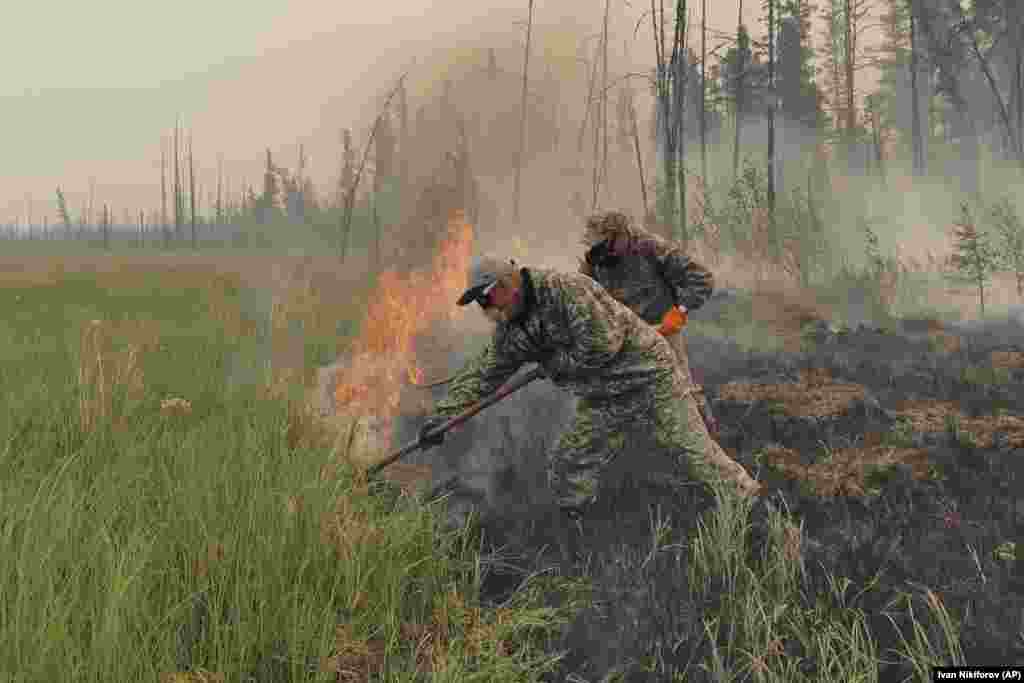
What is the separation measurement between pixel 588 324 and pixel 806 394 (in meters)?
3.69

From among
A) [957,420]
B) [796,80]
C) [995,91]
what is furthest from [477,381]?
[796,80]

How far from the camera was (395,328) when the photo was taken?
705 centimetres

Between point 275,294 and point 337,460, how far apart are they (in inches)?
190

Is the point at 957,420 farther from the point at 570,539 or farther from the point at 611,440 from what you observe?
the point at 570,539

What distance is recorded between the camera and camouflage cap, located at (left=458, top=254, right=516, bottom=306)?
3541mm

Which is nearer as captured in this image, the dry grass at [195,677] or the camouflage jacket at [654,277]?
the dry grass at [195,677]

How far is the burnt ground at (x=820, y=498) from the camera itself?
108 inches

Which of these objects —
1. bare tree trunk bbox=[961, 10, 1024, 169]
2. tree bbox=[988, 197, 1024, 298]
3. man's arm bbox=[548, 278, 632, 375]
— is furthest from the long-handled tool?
bare tree trunk bbox=[961, 10, 1024, 169]

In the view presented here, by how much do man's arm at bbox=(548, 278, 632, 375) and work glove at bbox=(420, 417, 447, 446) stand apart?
0.84 metres

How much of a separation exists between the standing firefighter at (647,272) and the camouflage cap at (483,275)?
1485mm

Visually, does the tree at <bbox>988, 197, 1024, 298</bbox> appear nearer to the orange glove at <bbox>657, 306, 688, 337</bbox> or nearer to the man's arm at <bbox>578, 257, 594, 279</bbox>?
the man's arm at <bbox>578, 257, 594, 279</bbox>

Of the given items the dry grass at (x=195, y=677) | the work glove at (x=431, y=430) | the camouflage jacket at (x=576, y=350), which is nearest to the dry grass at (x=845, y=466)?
the camouflage jacket at (x=576, y=350)

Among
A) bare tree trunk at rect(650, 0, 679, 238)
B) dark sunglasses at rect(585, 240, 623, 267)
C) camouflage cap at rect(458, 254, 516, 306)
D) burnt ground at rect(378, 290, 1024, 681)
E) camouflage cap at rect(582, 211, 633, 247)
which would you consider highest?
bare tree trunk at rect(650, 0, 679, 238)

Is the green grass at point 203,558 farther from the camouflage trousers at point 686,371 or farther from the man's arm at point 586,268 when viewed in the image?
the camouflage trousers at point 686,371
